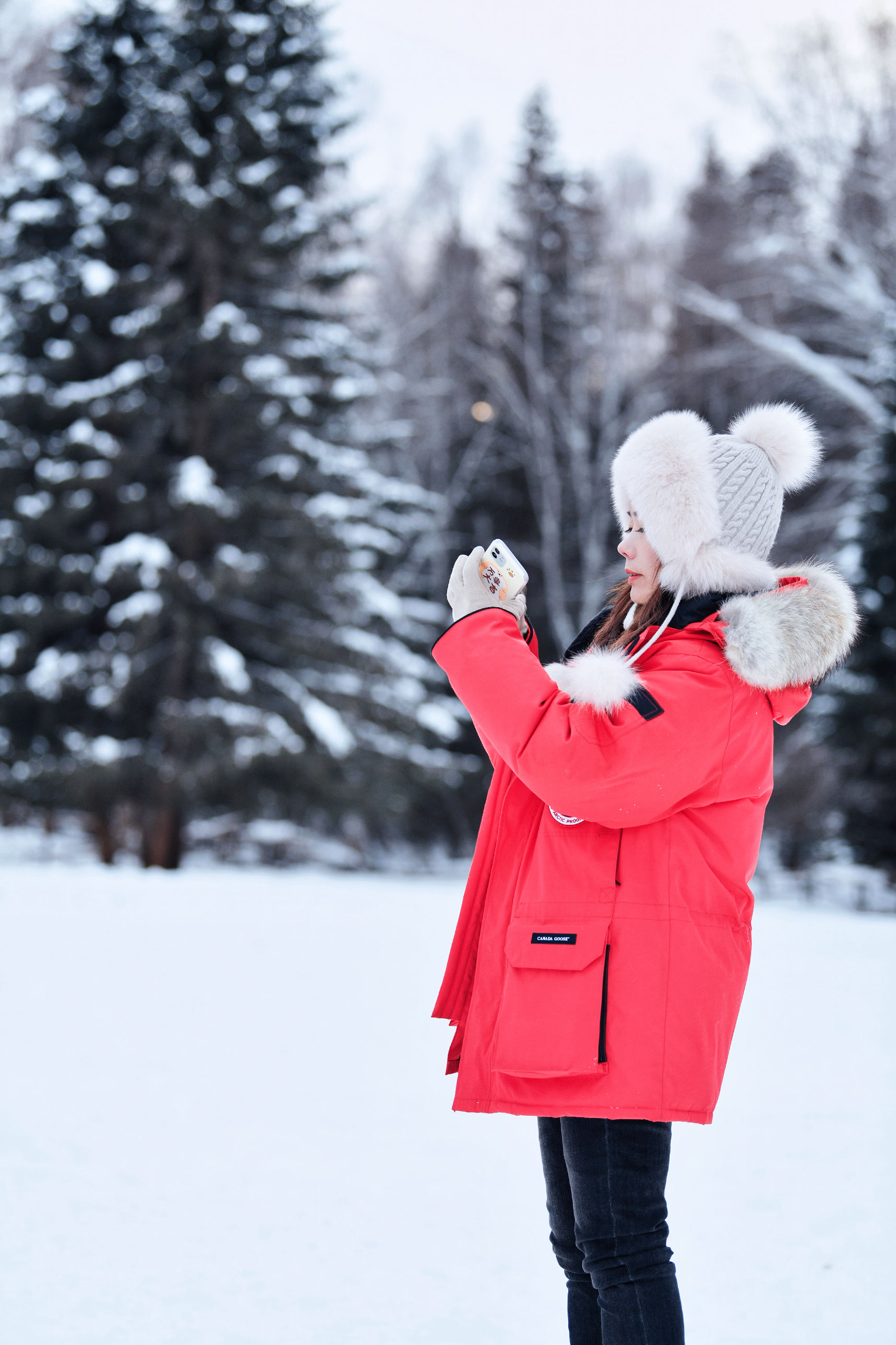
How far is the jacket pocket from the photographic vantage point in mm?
1601

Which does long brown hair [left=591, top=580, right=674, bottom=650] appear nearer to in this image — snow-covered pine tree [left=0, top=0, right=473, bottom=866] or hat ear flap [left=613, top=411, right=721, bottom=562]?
hat ear flap [left=613, top=411, right=721, bottom=562]

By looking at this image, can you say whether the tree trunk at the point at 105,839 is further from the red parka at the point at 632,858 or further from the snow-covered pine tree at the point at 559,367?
the red parka at the point at 632,858

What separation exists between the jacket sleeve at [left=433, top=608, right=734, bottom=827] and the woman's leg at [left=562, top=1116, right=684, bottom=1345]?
1.51 ft

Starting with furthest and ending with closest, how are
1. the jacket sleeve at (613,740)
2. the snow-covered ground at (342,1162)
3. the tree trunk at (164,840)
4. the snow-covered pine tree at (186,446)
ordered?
the tree trunk at (164,840) < the snow-covered pine tree at (186,446) < the snow-covered ground at (342,1162) < the jacket sleeve at (613,740)

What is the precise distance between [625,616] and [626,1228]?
3.16 ft

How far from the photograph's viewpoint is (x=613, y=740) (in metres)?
1.59

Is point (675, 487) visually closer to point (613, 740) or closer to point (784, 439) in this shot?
point (784, 439)

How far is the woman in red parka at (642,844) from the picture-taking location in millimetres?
1599

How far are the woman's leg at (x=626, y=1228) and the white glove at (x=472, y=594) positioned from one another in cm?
77

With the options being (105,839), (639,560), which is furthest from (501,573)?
(105,839)

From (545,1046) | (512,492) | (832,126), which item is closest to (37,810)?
(512,492)

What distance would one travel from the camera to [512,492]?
20.5 metres

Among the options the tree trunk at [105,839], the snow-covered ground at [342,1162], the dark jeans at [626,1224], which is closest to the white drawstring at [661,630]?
the dark jeans at [626,1224]

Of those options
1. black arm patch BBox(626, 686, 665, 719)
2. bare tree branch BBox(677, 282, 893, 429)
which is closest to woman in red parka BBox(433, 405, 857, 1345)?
black arm patch BBox(626, 686, 665, 719)
